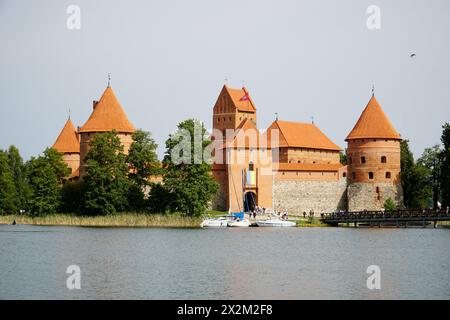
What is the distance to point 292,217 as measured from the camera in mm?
52375

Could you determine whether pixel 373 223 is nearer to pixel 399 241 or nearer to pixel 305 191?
pixel 305 191

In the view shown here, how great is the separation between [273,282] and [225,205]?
30352 millimetres

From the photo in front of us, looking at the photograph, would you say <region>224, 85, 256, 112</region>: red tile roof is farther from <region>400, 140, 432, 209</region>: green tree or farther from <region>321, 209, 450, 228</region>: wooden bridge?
<region>321, 209, 450, 228</region>: wooden bridge

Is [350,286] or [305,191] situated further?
[305,191]

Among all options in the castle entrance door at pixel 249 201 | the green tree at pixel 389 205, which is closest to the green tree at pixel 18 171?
the castle entrance door at pixel 249 201

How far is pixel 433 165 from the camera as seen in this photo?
187 feet

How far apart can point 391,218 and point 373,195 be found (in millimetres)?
7773

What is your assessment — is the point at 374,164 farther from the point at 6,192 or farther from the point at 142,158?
the point at 6,192

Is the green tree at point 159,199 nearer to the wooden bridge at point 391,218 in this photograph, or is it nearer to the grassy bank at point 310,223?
the grassy bank at point 310,223

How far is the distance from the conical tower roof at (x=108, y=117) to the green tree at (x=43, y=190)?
15.5ft

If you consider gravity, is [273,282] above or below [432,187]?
below

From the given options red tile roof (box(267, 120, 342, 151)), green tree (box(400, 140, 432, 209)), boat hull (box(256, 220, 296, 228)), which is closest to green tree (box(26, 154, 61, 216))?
boat hull (box(256, 220, 296, 228))

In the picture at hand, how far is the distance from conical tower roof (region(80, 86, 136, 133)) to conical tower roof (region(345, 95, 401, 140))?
1333cm
